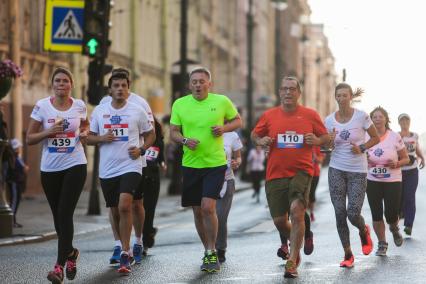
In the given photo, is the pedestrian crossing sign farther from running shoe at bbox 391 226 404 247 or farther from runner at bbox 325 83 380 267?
runner at bbox 325 83 380 267

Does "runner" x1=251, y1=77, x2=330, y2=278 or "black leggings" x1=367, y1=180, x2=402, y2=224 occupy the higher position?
"runner" x1=251, y1=77, x2=330, y2=278

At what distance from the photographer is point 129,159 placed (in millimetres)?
11273

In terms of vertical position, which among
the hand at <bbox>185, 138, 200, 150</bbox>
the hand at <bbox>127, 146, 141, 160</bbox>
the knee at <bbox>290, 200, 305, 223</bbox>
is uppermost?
the hand at <bbox>185, 138, 200, 150</bbox>

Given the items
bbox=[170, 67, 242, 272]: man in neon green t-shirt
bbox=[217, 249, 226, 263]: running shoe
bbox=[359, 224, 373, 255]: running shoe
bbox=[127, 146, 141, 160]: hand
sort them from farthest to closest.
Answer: bbox=[217, 249, 226, 263]: running shoe, bbox=[359, 224, 373, 255]: running shoe, bbox=[170, 67, 242, 272]: man in neon green t-shirt, bbox=[127, 146, 141, 160]: hand

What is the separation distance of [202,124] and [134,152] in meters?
0.72

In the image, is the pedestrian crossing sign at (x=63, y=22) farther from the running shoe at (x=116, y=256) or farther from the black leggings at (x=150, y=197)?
the running shoe at (x=116, y=256)

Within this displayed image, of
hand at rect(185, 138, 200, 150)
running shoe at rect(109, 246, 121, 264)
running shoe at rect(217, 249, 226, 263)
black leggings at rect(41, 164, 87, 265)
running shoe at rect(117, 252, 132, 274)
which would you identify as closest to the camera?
black leggings at rect(41, 164, 87, 265)

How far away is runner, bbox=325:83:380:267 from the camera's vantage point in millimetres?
12109

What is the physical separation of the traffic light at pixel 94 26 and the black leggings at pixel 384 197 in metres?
8.18

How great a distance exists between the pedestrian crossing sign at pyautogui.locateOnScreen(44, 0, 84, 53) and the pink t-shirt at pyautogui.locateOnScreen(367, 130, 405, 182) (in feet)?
28.1

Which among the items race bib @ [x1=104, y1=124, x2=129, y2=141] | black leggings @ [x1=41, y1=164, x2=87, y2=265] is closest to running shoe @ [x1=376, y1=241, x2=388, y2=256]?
race bib @ [x1=104, y1=124, x2=129, y2=141]

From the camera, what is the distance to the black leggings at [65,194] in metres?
10.4

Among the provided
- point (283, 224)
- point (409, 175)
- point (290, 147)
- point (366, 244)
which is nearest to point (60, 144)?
point (290, 147)

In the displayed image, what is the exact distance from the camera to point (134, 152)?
11203mm
